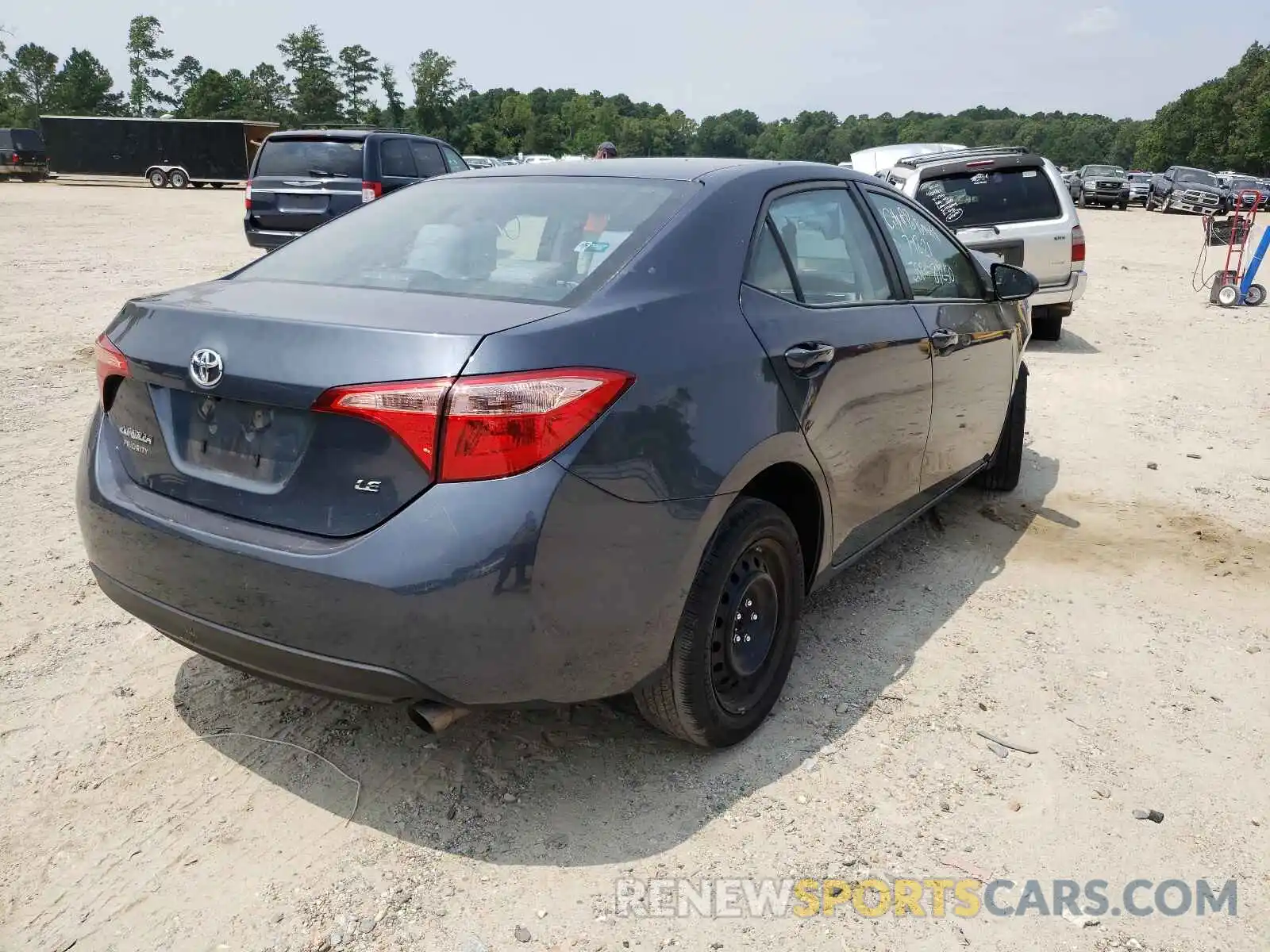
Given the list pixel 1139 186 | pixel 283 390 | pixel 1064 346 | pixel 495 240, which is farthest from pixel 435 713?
pixel 1139 186

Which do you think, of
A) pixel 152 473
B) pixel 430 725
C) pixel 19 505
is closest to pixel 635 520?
pixel 430 725

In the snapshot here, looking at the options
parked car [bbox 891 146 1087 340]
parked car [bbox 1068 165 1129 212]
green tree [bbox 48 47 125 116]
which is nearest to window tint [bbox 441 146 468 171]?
parked car [bbox 891 146 1087 340]

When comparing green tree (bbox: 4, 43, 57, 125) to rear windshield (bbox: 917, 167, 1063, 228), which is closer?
rear windshield (bbox: 917, 167, 1063, 228)

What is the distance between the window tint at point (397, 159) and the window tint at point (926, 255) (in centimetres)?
960

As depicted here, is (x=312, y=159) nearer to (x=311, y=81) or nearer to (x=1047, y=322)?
(x=1047, y=322)

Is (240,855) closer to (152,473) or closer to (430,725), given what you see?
(430,725)

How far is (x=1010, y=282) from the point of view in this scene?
4.47 meters

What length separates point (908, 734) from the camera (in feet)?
10.3

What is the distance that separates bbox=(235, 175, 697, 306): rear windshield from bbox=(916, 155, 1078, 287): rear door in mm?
7334

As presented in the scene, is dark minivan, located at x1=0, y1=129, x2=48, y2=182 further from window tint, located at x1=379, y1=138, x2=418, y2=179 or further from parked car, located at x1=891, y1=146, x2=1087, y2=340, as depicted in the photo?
parked car, located at x1=891, y1=146, x2=1087, y2=340

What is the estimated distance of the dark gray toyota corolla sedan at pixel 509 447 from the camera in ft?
7.20

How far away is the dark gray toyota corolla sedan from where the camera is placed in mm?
2195

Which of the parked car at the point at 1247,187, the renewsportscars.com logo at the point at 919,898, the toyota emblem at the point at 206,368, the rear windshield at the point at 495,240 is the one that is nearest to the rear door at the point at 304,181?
the rear windshield at the point at 495,240

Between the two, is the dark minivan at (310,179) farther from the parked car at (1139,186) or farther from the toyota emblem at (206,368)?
the parked car at (1139,186)
